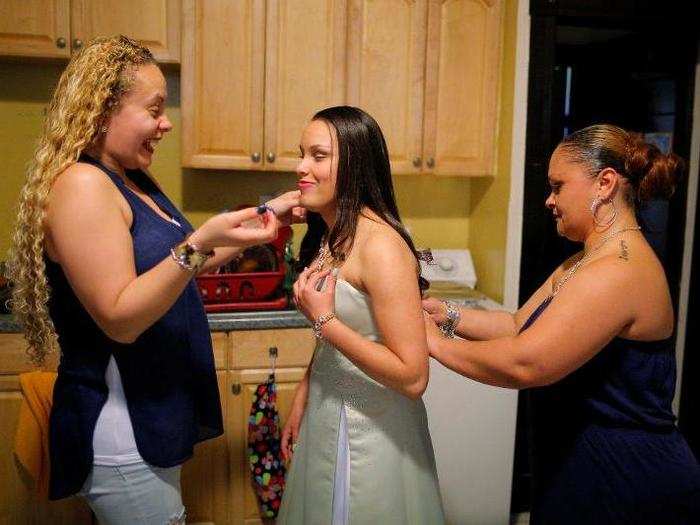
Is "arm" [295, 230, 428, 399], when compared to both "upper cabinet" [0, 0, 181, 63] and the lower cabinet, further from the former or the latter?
"upper cabinet" [0, 0, 181, 63]

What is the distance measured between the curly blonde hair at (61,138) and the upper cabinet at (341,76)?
1.31m

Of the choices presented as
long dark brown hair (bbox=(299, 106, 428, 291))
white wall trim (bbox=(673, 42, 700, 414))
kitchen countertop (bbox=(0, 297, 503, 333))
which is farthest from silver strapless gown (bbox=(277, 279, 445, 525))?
white wall trim (bbox=(673, 42, 700, 414))

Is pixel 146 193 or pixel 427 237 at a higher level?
pixel 146 193

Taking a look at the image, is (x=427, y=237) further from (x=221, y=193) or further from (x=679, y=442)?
(x=679, y=442)

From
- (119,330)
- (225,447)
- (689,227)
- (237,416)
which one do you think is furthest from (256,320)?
(689,227)

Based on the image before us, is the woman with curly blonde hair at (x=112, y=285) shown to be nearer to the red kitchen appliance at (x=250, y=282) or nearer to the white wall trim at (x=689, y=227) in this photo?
the red kitchen appliance at (x=250, y=282)

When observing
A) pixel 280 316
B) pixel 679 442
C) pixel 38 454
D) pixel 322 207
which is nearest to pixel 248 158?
pixel 280 316

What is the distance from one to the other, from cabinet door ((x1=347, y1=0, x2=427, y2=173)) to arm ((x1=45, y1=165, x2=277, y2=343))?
64.9 inches

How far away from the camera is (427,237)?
3225 millimetres

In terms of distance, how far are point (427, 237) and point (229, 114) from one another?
1128mm

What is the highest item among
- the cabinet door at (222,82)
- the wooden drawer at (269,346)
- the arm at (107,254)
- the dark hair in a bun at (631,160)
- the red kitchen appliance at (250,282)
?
the cabinet door at (222,82)

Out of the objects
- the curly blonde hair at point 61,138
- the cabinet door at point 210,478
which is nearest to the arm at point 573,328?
the curly blonde hair at point 61,138

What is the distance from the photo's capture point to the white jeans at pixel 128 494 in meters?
1.32

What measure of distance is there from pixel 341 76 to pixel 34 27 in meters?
1.15
